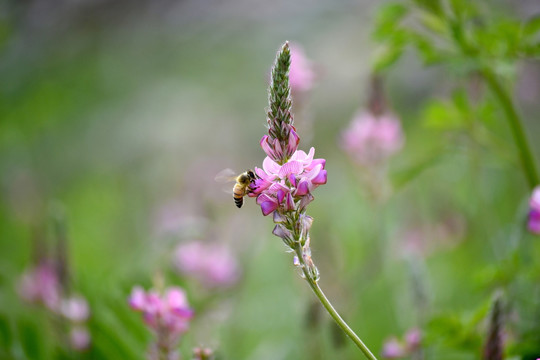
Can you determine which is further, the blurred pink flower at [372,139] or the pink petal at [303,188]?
the blurred pink flower at [372,139]

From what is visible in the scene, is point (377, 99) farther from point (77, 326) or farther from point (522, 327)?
point (77, 326)

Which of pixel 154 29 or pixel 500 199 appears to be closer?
pixel 500 199

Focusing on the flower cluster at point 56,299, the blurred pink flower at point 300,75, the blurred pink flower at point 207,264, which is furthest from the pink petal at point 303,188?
the blurred pink flower at point 207,264

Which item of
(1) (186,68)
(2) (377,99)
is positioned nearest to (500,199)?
(2) (377,99)

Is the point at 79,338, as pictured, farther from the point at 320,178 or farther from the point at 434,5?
the point at 434,5

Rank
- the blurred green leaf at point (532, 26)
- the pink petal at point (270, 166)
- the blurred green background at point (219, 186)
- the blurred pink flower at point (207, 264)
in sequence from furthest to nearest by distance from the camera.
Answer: the blurred pink flower at point (207, 264) < the blurred green background at point (219, 186) < the blurred green leaf at point (532, 26) < the pink petal at point (270, 166)

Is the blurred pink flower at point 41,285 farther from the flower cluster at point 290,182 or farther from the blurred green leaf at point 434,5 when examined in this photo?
the blurred green leaf at point 434,5

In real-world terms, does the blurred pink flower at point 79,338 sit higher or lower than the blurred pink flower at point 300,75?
lower
